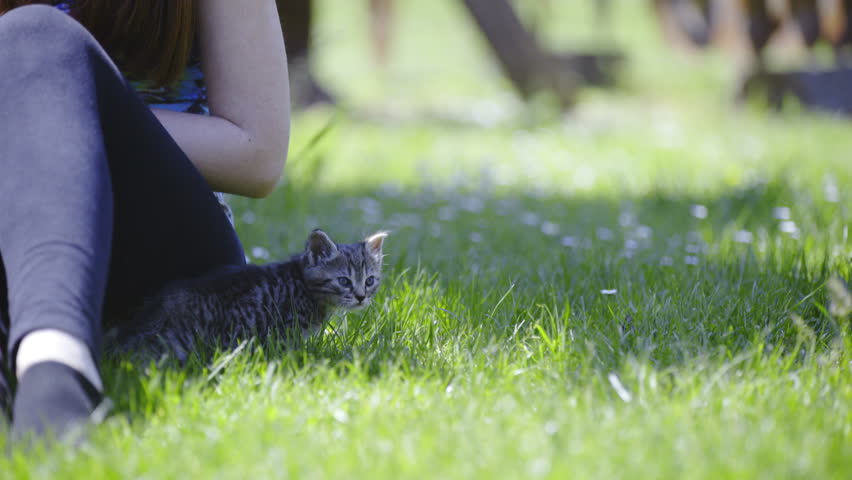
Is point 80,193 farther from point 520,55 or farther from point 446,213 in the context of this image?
point 520,55

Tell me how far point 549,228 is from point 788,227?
A: 3.52ft

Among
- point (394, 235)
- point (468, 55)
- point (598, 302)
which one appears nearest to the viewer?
point (598, 302)

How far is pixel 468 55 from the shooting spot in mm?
13445

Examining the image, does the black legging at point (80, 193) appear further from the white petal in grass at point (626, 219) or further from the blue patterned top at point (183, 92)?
the white petal in grass at point (626, 219)

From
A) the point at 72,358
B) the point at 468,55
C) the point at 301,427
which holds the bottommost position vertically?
the point at 468,55

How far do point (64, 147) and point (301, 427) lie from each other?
733 millimetres

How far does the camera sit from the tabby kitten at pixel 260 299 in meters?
2.02

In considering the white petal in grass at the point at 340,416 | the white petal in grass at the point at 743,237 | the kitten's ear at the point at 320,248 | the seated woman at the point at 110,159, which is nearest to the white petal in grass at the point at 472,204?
the white petal in grass at the point at 743,237

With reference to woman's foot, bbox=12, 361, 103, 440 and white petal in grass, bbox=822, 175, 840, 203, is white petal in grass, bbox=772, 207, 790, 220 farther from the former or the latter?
woman's foot, bbox=12, 361, 103, 440

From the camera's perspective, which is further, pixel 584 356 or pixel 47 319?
pixel 584 356

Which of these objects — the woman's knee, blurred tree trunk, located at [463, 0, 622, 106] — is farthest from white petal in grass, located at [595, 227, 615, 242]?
blurred tree trunk, located at [463, 0, 622, 106]

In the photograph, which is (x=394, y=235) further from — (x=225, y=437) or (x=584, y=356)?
(x=225, y=437)

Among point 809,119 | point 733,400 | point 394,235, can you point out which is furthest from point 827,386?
point 809,119

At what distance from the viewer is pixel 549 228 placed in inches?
167
